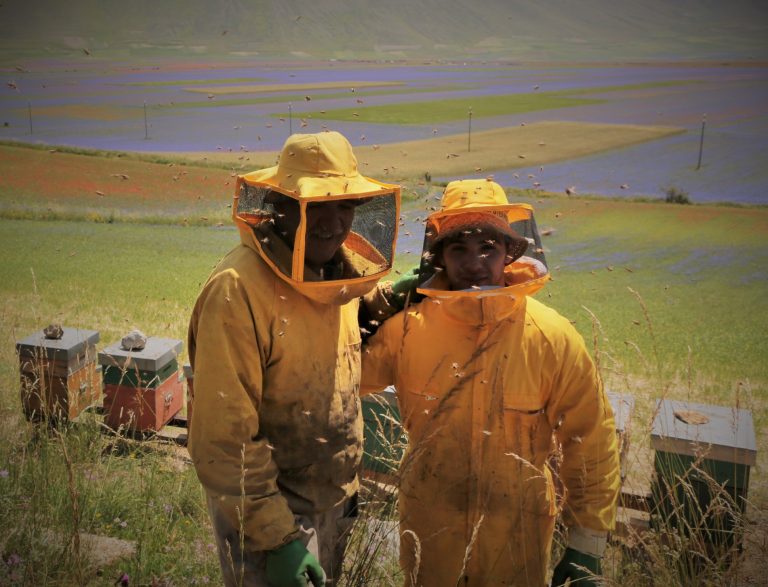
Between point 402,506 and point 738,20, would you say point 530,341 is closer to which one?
point 402,506

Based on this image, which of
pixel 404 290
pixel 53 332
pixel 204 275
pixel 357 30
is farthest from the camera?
pixel 357 30

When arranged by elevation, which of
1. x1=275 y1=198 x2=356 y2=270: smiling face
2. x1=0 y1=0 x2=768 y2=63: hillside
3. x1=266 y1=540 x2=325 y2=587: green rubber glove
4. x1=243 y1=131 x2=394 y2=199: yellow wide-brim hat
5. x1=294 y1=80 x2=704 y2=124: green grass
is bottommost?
x1=266 y1=540 x2=325 y2=587: green rubber glove

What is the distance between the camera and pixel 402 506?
2.12 meters

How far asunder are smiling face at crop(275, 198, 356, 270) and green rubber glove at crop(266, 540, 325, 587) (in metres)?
0.71

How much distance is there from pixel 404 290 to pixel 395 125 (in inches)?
272

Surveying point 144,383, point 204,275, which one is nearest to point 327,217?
point 144,383

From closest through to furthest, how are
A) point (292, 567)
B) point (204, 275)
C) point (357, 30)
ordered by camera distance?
1. point (292, 567)
2. point (204, 275)
3. point (357, 30)

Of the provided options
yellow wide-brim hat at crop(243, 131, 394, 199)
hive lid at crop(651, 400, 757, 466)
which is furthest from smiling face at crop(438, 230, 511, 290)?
hive lid at crop(651, 400, 757, 466)

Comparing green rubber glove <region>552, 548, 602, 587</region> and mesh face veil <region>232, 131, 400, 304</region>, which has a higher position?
mesh face veil <region>232, 131, 400, 304</region>

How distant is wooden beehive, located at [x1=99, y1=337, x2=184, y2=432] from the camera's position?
4066mm

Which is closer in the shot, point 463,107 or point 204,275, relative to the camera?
point 204,275

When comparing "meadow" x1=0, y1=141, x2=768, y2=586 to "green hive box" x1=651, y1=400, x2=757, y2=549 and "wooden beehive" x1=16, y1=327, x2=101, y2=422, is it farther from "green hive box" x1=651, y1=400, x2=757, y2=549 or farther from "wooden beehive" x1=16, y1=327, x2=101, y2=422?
"green hive box" x1=651, y1=400, x2=757, y2=549

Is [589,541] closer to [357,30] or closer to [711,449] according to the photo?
[711,449]

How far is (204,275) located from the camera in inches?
251
